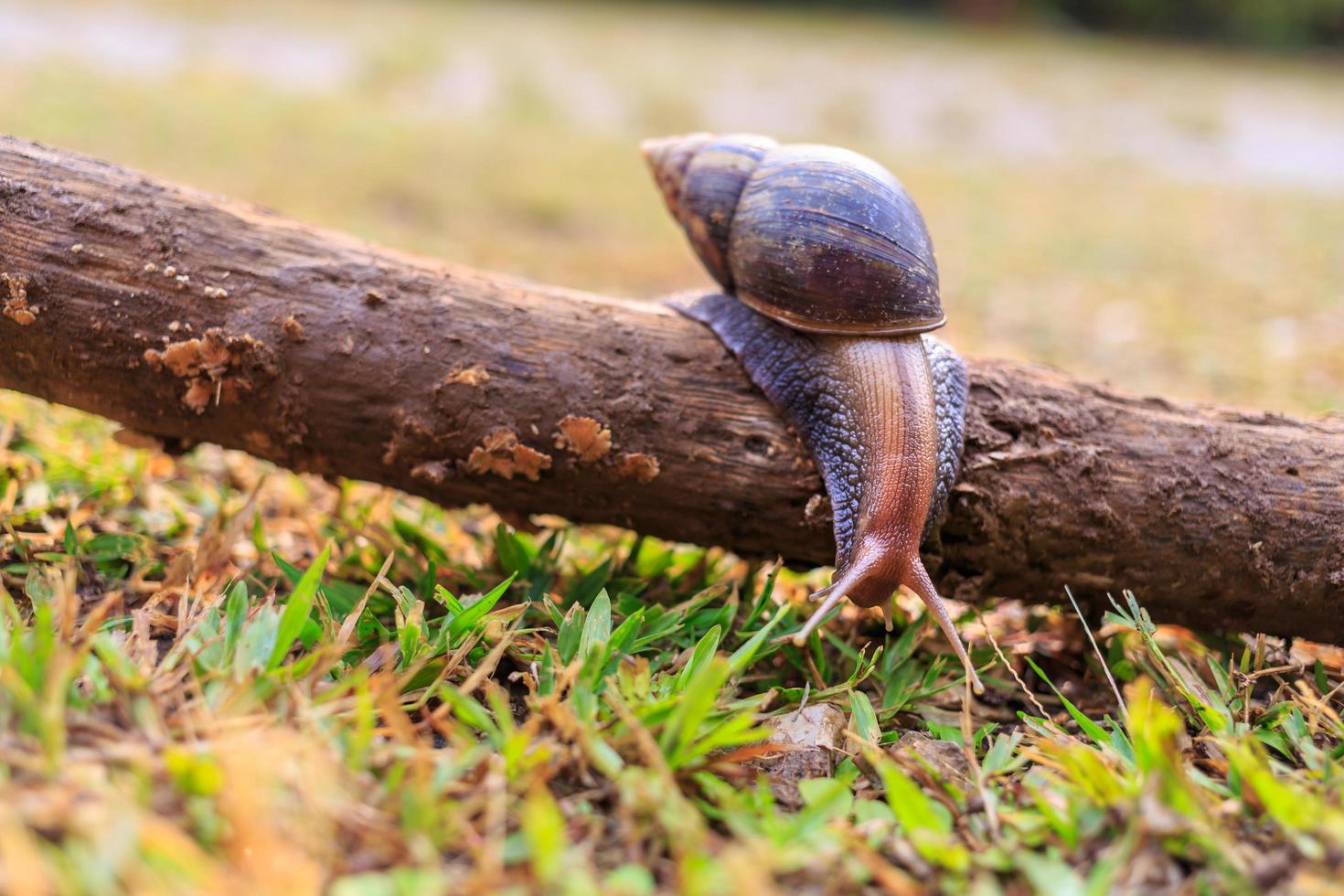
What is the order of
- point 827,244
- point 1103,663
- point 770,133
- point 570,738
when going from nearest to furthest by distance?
point 570,738
point 1103,663
point 827,244
point 770,133

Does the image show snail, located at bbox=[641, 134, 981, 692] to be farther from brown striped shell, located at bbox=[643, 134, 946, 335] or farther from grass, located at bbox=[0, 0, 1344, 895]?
grass, located at bbox=[0, 0, 1344, 895]

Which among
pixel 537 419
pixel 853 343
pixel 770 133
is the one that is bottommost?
pixel 537 419

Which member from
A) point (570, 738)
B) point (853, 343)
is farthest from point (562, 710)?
point (853, 343)

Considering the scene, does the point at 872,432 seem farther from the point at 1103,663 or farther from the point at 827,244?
the point at 1103,663

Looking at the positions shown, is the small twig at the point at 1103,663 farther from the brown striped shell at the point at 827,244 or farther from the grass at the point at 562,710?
the brown striped shell at the point at 827,244

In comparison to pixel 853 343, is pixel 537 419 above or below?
below

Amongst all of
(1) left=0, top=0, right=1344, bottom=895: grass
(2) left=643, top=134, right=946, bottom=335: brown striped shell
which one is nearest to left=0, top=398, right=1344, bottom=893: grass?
(1) left=0, top=0, right=1344, bottom=895: grass

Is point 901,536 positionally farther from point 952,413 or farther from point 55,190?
point 55,190
